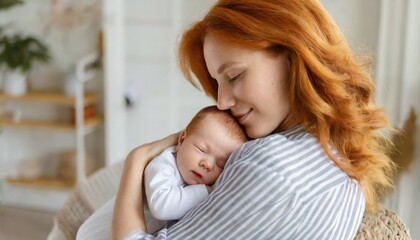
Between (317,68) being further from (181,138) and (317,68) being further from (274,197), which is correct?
(181,138)

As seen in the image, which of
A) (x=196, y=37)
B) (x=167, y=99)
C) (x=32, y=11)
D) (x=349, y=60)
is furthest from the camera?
(x=32, y=11)

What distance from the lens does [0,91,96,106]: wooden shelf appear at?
3695mm

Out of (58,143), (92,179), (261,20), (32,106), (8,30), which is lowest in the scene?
(58,143)

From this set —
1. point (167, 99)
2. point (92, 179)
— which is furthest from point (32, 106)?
point (92, 179)

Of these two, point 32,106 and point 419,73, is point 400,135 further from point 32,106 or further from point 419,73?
point 32,106

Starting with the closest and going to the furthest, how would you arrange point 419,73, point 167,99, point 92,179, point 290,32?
point 290,32 → point 92,179 → point 419,73 → point 167,99

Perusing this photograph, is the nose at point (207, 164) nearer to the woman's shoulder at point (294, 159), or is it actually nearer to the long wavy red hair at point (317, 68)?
the woman's shoulder at point (294, 159)

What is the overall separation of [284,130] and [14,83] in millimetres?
3000

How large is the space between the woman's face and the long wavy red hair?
0.07 ft

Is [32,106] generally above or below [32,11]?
below

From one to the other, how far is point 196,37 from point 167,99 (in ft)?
7.21

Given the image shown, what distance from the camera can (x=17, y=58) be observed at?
377 cm

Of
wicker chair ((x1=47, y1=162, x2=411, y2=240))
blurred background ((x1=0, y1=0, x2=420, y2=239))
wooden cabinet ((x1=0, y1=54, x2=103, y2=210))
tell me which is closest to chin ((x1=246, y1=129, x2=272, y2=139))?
wicker chair ((x1=47, y1=162, x2=411, y2=240))

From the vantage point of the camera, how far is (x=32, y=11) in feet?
13.1
